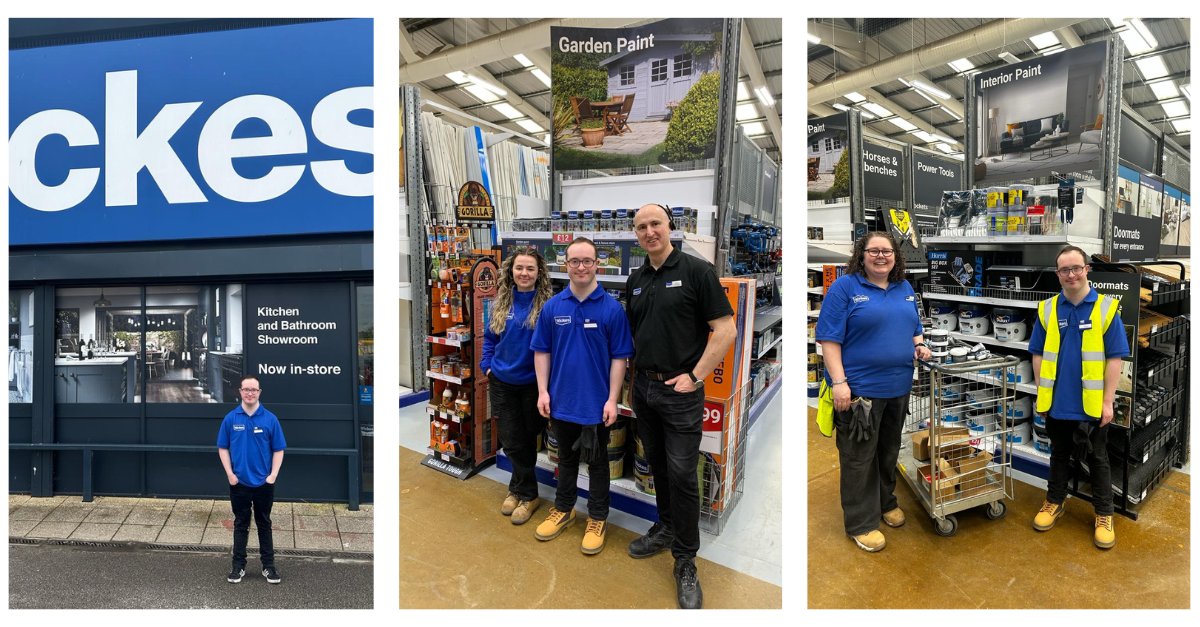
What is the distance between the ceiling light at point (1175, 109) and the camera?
10.4 meters

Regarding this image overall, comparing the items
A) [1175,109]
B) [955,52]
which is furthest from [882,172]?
[1175,109]

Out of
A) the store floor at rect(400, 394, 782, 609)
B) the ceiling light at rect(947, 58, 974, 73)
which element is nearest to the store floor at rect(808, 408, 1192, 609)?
the store floor at rect(400, 394, 782, 609)

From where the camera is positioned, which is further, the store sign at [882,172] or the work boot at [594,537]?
the store sign at [882,172]

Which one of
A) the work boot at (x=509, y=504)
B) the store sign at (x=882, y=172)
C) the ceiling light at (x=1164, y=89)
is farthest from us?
the ceiling light at (x=1164, y=89)

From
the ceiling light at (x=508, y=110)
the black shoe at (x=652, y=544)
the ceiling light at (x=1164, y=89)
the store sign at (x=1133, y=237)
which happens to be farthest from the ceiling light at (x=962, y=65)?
the black shoe at (x=652, y=544)

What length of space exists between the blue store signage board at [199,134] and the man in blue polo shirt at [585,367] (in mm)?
1530

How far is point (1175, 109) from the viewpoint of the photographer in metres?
10.8

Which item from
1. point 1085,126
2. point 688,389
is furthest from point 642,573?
point 1085,126

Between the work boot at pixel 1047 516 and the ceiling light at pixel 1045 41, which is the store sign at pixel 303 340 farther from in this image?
the ceiling light at pixel 1045 41

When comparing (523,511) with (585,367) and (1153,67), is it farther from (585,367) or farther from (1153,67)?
(1153,67)

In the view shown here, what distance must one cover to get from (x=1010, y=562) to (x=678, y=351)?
1755 mm

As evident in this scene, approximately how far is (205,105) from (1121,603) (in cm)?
491

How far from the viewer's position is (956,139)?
46.2ft

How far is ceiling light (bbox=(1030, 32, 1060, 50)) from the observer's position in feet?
24.3
